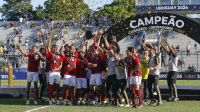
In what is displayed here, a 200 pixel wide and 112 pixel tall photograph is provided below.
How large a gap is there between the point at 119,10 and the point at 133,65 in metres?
49.3

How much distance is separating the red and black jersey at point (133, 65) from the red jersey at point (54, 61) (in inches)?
88.3

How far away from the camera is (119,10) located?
6378cm

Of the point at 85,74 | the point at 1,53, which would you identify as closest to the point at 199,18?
the point at 1,53

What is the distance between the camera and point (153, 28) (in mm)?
19953

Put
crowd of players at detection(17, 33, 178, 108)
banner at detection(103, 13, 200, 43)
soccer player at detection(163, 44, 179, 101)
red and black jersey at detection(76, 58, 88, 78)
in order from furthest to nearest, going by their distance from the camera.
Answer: banner at detection(103, 13, 200, 43) → soccer player at detection(163, 44, 179, 101) → red and black jersey at detection(76, 58, 88, 78) → crowd of players at detection(17, 33, 178, 108)

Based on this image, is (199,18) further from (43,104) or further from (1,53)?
(43,104)

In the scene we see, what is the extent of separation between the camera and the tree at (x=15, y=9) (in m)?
100

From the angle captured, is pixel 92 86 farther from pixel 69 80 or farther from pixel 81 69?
pixel 69 80

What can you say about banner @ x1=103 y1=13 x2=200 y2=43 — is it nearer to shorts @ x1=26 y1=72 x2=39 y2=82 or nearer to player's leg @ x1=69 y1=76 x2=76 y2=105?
player's leg @ x1=69 y1=76 x2=76 y2=105

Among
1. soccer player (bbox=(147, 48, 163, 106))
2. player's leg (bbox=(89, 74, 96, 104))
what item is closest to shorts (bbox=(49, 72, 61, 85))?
player's leg (bbox=(89, 74, 96, 104))

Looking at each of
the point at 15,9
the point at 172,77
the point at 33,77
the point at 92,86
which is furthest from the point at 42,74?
the point at 15,9

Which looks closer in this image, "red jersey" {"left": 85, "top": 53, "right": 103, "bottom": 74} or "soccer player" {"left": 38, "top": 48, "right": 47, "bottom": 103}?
"red jersey" {"left": 85, "top": 53, "right": 103, "bottom": 74}

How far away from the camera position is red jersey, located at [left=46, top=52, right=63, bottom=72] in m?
15.8

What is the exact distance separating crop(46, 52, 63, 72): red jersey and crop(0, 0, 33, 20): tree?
279 feet
